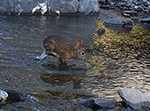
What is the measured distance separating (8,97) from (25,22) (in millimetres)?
6255

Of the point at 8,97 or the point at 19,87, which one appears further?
the point at 19,87

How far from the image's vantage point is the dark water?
5625 millimetres

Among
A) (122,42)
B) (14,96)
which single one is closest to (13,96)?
(14,96)

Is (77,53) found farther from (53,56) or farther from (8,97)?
(8,97)

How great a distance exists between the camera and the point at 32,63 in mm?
6859

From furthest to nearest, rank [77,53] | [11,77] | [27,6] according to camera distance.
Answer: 1. [27,6]
2. [77,53]
3. [11,77]

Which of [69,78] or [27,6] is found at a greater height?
[27,6]

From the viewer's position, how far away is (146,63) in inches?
297

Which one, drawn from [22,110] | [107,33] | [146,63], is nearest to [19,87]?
[22,110]

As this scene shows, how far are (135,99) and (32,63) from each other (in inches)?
105

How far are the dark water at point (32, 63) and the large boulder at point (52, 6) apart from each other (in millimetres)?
Answer: 959

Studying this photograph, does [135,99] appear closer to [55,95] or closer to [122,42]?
[55,95]

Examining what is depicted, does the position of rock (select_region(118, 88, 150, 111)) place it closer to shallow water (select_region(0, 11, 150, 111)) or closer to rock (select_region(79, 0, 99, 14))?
shallow water (select_region(0, 11, 150, 111))

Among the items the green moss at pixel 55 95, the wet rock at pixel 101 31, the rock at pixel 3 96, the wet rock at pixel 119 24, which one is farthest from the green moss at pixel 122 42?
the rock at pixel 3 96
